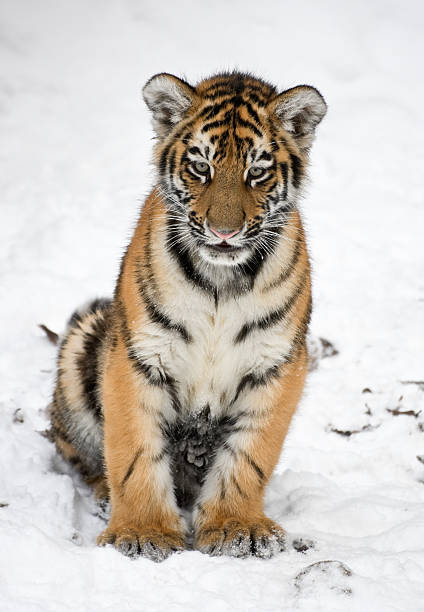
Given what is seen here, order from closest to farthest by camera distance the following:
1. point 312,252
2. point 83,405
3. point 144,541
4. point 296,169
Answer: point 144,541 → point 296,169 → point 83,405 → point 312,252

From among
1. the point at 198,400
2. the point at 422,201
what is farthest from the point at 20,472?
the point at 422,201

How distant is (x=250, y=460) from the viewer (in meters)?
3.34

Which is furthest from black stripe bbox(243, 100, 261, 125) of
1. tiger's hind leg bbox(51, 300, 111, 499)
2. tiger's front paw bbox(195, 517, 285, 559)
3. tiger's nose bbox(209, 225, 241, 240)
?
tiger's front paw bbox(195, 517, 285, 559)

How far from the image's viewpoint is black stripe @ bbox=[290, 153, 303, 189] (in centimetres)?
327

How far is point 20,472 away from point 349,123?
6.07 meters

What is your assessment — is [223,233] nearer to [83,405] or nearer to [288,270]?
[288,270]

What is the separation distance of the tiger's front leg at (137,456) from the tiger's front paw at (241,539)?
4.4 inches

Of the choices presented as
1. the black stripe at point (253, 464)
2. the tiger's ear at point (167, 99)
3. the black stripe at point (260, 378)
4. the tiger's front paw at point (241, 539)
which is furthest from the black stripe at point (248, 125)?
the tiger's front paw at point (241, 539)

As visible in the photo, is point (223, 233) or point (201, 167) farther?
point (201, 167)

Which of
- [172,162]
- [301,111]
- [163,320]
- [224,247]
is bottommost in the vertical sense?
[163,320]

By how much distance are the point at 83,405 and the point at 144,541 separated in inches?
38.9

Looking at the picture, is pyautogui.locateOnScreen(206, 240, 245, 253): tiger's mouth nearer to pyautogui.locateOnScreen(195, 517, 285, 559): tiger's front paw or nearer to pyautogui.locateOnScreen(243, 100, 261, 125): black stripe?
pyautogui.locateOnScreen(243, 100, 261, 125): black stripe

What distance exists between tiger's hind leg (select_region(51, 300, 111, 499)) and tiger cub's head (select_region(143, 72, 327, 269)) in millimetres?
872

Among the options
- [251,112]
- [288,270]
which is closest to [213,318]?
[288,270]
